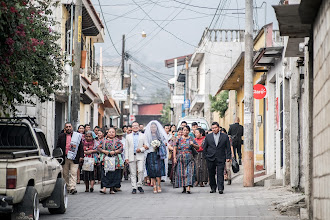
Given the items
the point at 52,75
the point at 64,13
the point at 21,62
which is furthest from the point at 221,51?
the point at 21,62

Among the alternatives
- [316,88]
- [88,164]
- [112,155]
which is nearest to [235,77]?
[88,164]

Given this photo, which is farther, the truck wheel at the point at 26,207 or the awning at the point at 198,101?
the awning at the point at 198,101

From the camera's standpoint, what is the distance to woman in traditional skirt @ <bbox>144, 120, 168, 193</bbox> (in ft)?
60.3

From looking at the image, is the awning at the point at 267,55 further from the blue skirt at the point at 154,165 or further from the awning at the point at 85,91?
the awning at the point at 85,91

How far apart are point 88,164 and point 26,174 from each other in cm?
830

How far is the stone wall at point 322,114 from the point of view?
8.16 m

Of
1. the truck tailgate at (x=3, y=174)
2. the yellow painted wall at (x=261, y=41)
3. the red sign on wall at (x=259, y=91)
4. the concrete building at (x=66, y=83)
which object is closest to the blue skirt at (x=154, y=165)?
the concrete building at (x=66, y=83)

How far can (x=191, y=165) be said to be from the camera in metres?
18.4

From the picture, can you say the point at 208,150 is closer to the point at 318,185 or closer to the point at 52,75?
the point at 52,75

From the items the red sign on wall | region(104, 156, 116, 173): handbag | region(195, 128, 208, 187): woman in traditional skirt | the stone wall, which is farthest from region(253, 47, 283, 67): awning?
the stone wall

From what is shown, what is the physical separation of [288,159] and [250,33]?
3.96m

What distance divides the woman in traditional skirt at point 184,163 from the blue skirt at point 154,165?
423 mm

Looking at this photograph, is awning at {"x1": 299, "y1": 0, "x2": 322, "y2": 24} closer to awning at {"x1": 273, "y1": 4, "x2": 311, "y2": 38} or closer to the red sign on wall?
awning at {"x1": 273, "y1": 4, "x2": 311, "y2": 38}

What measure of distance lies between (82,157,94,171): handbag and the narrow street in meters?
0.65
